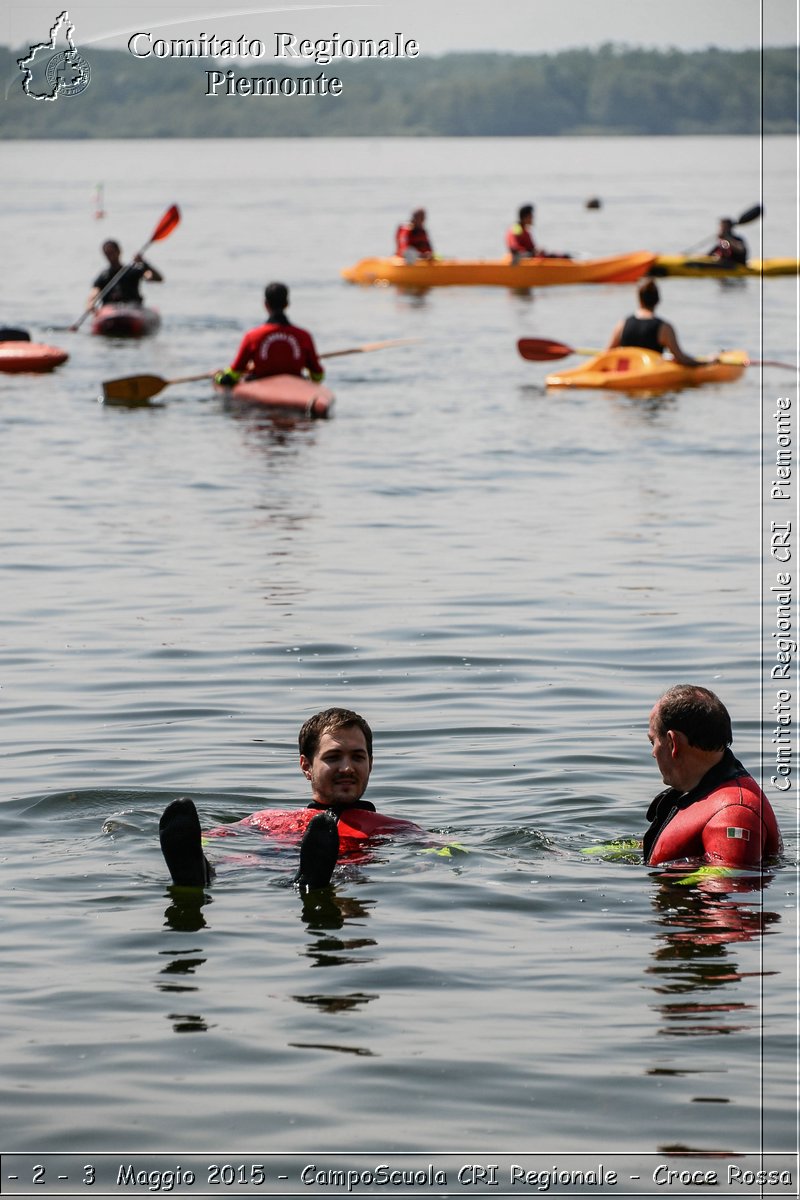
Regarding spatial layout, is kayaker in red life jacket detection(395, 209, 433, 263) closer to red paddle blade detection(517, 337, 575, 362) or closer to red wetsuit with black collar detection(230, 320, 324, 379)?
red paddle blade detection(517, 337, 575, 362)

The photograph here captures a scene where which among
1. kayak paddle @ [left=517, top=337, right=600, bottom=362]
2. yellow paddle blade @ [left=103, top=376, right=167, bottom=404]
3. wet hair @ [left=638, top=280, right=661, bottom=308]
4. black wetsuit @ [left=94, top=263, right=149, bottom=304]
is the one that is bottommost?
yellow paddle blade @ [left=103, top=376, right=167, bottom=404]

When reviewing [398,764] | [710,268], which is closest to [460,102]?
[710,268]

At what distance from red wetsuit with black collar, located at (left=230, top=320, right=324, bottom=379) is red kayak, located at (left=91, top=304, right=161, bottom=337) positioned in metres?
6.66

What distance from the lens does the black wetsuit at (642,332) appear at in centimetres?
1975

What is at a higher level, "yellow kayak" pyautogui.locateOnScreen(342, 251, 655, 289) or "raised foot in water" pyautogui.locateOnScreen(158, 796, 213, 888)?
"yellow kayak" pyautogui.locateOnScreen(342, 251, 655, 289)

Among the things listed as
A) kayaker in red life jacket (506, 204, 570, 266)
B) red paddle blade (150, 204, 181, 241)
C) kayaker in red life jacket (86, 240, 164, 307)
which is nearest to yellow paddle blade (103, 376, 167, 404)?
red paddle blade (150, 204, 181, 241)

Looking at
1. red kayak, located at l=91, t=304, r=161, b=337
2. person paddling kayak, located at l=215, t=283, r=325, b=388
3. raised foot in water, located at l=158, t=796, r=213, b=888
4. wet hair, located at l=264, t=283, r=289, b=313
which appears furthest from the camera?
red kayak, located at l=91, t=304, r=161, b=337

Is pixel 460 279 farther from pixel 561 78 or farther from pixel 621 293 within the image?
pixel 561 78

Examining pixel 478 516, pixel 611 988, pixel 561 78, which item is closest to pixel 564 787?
pixel 611 988

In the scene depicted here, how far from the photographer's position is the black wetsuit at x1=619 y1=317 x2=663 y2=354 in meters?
19.8

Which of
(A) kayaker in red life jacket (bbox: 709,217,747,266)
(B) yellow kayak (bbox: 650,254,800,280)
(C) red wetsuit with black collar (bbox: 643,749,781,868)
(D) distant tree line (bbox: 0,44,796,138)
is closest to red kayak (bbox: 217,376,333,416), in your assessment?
(C) red wetsuit with black collar (bbox: 643,749,781,868)

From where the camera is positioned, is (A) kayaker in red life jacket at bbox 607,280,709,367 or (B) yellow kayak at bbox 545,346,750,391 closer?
(A) kayaker in red life jacket at bbox 607,280,709,367

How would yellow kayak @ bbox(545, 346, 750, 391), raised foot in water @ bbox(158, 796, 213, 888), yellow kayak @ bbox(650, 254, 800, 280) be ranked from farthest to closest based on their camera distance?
yellow kayak @ bbox(650, 254, 800, 280), yellow kayak @ bbox(545, 346, 750, 391), raised foot in water @ bbox(158, 796, 213, 888)

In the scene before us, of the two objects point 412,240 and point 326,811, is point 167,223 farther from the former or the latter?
point 326,811
